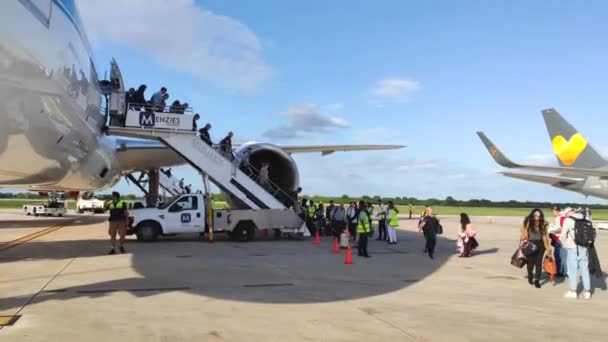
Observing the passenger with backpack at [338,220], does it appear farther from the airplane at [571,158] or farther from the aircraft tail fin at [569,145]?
the aircraft tail fin at [569,145]

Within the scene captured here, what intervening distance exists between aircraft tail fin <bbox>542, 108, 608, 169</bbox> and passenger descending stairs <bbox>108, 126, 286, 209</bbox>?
19374 mm

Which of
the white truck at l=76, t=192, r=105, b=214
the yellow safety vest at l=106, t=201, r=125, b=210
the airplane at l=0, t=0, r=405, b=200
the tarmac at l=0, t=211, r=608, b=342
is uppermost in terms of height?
the airplane at l=0, t=0, r=405, b=200

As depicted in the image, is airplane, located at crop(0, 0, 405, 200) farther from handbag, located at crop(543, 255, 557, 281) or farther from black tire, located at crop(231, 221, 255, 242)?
handbag, located at crop(543, 255, 557, 281)

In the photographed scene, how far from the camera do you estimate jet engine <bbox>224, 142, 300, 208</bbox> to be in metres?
16.5

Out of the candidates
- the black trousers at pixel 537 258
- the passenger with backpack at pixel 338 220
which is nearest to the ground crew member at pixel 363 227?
the passenger with backpack at pixel 338 220

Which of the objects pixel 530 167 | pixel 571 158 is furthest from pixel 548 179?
pixel 530 167

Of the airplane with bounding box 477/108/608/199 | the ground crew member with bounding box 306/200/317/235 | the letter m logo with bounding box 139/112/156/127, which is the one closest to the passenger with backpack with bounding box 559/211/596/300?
the letter m logo with bounding box 139/112/156/127

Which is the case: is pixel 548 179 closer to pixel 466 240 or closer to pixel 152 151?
pixel 466 240

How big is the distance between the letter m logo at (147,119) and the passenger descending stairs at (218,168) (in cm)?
26

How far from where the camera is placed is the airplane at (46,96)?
14.7 ft

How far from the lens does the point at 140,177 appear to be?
23.3 meters

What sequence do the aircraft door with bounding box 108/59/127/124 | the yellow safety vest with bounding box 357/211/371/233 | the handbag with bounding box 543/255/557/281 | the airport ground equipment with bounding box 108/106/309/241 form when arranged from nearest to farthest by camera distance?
the handbag with bounding box 543/255/557/281 < the aircraft door with bounding box 108/59/127/124 < the yellow safety vest with bounding box 357/211/371/233 < the airport ground equipment with bounding box 108/106/309/241

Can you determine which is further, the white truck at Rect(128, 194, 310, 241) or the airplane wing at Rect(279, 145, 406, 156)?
the airplane wing at Rect(279, 145, 406, 156)

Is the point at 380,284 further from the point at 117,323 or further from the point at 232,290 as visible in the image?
the point at 117,323
